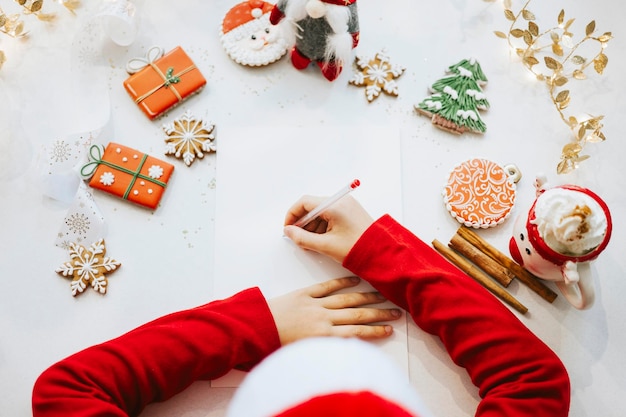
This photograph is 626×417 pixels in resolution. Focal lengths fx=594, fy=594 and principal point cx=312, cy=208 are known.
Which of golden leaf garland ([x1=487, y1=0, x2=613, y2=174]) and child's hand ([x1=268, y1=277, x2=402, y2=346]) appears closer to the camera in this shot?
child's hand ([x1=268, y1=277, x2=402, y2=346])

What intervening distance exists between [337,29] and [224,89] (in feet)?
0.73

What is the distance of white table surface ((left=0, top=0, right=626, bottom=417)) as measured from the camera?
860 millimetres

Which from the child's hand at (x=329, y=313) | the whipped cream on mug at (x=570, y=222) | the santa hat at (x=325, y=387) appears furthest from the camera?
the child's hand at (x=329, y=313)

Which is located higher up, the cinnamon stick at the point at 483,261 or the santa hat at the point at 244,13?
the santa hat at the point at 244,13

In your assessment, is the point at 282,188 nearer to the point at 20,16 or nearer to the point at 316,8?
the point at 316,8

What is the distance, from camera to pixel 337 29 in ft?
2.81

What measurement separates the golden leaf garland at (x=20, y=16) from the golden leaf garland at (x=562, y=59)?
28.2 inches

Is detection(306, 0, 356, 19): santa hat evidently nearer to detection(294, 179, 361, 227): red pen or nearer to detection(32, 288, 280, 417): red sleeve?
detection(294, 179, 361, 227): red pen

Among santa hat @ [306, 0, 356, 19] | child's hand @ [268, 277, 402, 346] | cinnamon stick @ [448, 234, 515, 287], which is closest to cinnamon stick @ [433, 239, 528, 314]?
cinnamon stick @ [448, 234, 515, 287]

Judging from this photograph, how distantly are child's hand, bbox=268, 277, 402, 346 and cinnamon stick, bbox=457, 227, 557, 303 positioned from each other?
16 centimetres

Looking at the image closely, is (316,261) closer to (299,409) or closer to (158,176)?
(158,176)

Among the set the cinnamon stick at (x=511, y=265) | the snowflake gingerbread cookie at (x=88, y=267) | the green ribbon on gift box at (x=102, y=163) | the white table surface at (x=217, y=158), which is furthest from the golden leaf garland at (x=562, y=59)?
the snowflake gingerbread cookie at (x=88, y=267)

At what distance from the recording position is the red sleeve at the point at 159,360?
0.73 metres

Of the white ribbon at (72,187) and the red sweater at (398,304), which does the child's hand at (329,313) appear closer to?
A: the red sweater at (398,304)
